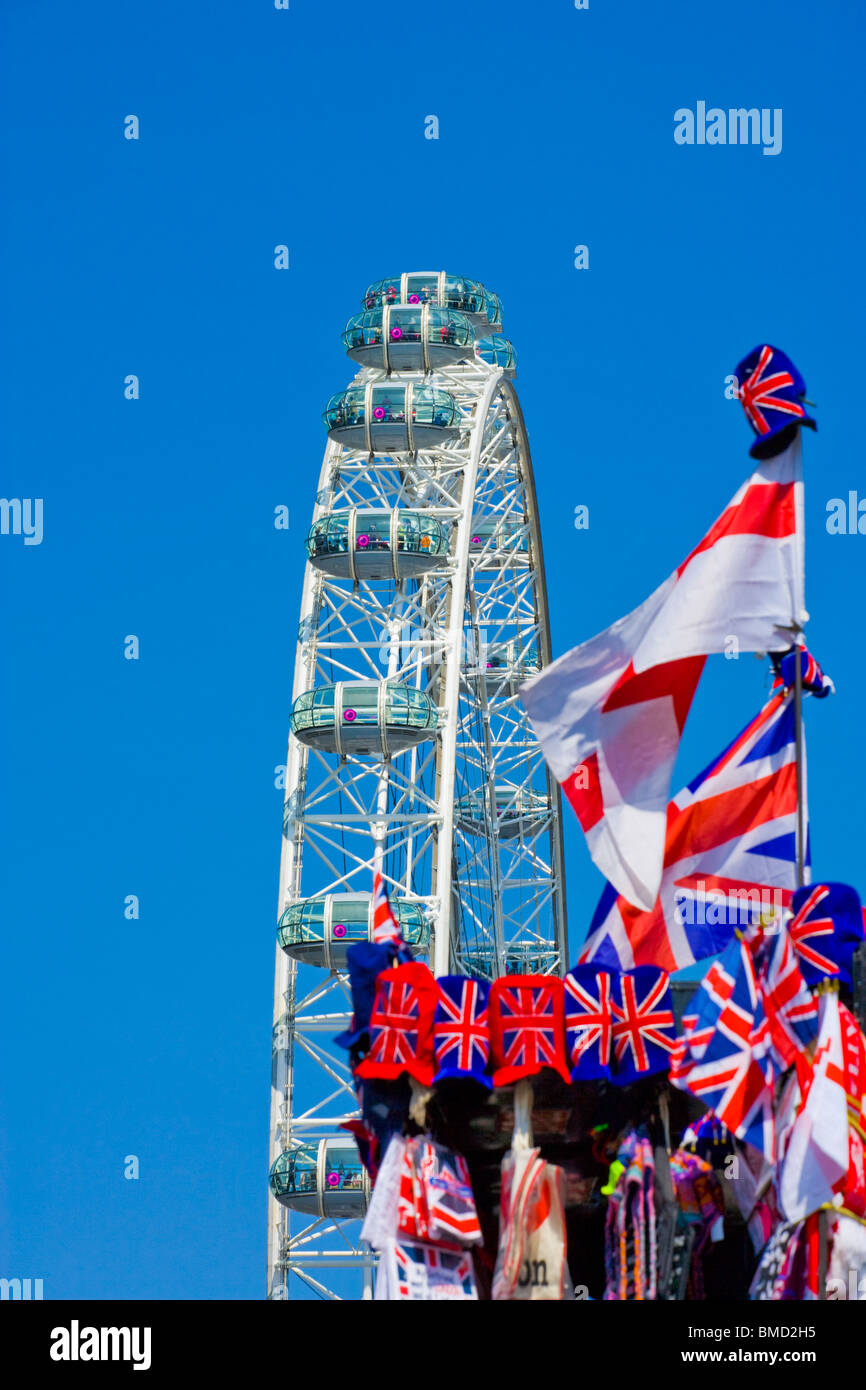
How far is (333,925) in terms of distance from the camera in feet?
211

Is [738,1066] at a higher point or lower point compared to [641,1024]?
lower

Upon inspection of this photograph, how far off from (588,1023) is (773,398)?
886cm

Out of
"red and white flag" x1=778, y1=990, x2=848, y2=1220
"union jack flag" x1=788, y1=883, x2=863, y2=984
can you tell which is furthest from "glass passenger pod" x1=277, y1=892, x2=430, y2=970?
"red and white flag" x1=778, y1=990, x2=848, y2=1220

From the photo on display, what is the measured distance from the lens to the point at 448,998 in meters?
34.1

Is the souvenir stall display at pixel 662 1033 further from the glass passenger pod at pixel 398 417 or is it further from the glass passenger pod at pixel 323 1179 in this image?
the glass passenger pod at pixel 398 417

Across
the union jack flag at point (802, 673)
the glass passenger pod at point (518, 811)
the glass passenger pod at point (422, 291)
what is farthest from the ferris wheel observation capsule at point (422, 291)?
the union jack flag at point (802, 673)

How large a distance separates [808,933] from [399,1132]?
6346 mm

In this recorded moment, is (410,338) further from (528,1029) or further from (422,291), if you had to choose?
(528,1029)

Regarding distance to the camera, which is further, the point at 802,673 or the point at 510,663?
the point at 510,663

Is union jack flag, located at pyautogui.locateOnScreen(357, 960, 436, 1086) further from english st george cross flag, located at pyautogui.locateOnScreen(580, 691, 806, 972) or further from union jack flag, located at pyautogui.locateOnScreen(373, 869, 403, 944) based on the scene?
english st george cross flag, located at pyautogui.locateOnScreen(580, 691, 806, 972)

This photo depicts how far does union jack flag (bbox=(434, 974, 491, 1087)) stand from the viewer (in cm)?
3369

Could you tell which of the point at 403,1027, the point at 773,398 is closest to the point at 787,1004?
the point at 403,1027
